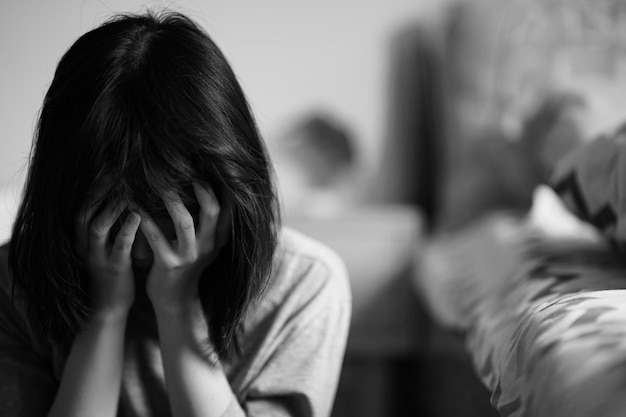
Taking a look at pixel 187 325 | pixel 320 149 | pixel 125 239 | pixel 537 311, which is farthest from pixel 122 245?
pixel 320 149

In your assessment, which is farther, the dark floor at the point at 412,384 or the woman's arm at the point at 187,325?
the dark floor at the point at 412,384

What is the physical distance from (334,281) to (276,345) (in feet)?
0.29

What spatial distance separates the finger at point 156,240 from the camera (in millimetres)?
601

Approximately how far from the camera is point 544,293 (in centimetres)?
72

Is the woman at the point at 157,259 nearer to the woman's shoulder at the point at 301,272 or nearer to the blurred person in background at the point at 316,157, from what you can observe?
the woman's shoulder at the point at 301,272

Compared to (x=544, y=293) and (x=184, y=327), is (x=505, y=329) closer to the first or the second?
(x=544, y=293)

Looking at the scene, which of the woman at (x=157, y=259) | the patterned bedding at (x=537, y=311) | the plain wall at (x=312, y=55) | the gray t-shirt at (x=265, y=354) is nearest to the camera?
the patterned bedding at (x=537, y=311)

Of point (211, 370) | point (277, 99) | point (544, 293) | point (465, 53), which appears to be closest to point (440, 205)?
point (465, 53)

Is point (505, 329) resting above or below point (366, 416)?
above

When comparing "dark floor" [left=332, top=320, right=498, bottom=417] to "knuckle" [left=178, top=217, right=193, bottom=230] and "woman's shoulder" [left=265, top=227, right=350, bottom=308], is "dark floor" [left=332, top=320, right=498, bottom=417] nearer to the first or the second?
"woman's shoulder" [left=265, top=227, right=350, bottom=308]

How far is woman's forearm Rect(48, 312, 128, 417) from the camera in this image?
2.17 ft

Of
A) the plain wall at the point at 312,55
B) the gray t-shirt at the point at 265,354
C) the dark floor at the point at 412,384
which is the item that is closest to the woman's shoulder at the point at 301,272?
the gray t-shirt at the point at 265,354

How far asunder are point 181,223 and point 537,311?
308 mm

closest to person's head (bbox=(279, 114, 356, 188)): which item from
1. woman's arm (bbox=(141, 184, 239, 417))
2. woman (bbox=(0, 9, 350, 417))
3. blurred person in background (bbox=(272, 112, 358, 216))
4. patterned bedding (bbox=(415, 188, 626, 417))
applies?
blurred person in background (bbox=(272, 112, 358, 216))
